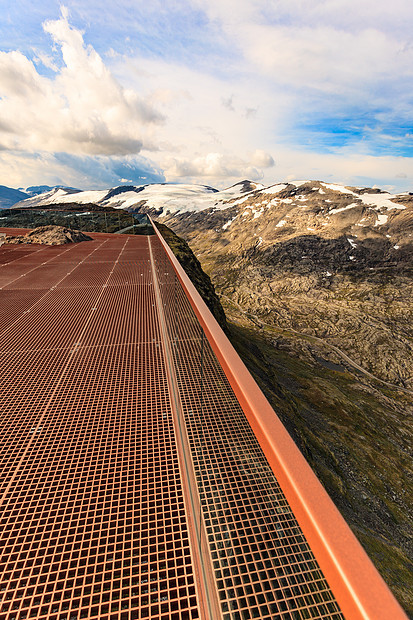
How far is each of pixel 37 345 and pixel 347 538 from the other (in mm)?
6579

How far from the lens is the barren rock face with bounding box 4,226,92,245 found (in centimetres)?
1725

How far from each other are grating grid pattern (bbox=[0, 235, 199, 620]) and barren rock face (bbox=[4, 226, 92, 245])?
1253 cm

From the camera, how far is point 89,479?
3.06 meters

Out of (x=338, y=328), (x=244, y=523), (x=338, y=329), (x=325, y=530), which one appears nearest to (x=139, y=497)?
(x=244, y=523)

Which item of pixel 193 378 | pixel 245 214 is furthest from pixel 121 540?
pixel 245 214

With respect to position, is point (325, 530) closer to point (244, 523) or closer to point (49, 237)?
point (244, 523)

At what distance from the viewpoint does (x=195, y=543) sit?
8.15ft

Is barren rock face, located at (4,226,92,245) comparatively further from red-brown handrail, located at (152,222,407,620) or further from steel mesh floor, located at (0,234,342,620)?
red-brown handrail, located at (152,222,407,620)

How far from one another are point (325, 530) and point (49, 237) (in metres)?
20.7

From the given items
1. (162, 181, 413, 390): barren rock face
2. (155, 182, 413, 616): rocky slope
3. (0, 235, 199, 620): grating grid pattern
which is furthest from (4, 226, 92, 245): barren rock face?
(162, 181, 413, 390): barren rock face

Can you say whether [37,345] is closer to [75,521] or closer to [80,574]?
[75,521]

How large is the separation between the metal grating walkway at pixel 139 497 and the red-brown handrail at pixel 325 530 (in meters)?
0.41

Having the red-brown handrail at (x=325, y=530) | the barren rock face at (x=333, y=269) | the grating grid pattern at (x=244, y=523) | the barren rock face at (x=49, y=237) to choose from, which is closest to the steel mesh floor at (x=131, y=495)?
the grating grid pattern at (x=244, y=523)

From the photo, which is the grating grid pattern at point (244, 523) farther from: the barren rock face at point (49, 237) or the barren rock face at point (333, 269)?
the barren rock face at point (333, 269)
